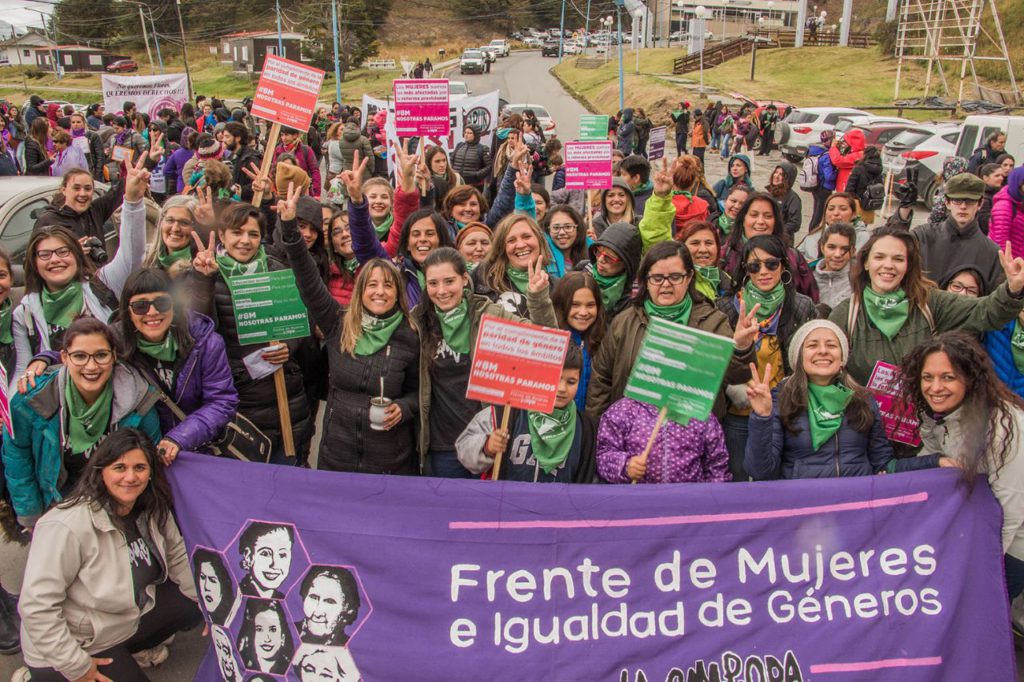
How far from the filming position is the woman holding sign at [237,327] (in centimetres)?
440

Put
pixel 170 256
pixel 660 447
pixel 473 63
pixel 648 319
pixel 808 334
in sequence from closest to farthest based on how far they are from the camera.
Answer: pixel 660 447 → pixel 808 334 → pixel 648 319 → pixel 170 256 → pixel 473 63

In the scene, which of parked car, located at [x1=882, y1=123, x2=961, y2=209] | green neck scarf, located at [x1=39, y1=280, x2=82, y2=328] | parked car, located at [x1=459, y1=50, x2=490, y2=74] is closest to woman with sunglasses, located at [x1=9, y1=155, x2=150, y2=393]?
green neck scarf, located at [x1=39, y1=280, x2=82, y2=328]

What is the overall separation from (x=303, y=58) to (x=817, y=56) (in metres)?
34.0

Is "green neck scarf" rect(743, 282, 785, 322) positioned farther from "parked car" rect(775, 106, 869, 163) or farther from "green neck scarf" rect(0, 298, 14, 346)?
"parked car" rect(775, 106, 869, 163)

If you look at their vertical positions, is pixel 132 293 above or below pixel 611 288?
above

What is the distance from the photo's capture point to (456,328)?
4094mm

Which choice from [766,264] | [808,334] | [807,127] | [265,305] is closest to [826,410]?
[808,334]

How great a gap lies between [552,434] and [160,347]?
5.92 ft

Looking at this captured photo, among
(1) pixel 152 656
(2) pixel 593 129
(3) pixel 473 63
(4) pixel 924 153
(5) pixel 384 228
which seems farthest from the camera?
(3) pixel 473 63

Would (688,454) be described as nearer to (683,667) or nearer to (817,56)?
(683,667)

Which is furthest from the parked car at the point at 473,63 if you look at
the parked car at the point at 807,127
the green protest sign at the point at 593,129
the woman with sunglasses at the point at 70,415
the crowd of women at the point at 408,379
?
the woman with sunglasses at the point at 70,415

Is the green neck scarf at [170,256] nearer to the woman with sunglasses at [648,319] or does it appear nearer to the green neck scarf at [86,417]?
the green neck scarf at [86,417]

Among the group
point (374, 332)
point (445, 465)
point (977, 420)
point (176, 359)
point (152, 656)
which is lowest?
point (152, 656)

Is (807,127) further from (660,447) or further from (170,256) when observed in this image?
(660,447)
